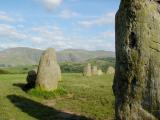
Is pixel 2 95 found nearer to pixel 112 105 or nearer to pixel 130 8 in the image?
pixel 112 105

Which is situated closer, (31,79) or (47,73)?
(47,73)

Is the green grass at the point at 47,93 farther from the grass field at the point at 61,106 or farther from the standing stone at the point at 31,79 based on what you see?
the standing stone at the point at 31,79

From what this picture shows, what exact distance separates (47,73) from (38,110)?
7.91 meters

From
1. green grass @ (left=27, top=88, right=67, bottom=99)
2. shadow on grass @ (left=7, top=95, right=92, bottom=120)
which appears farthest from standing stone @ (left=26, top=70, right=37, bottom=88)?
shadow on grass @ (left=7, top=95, right=92, bottom=120)

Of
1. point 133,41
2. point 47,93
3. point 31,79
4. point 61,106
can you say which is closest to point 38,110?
point 61,106

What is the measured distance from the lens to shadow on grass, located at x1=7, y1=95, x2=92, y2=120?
2559cm

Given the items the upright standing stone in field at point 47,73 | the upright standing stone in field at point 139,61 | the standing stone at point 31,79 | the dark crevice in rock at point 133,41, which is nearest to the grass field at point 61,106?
the upright standing stone in field at point 47,73

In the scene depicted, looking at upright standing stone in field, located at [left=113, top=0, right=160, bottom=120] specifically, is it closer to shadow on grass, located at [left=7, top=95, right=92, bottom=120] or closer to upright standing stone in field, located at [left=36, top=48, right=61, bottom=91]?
shadow on grass, located at [left=7, top=95, right=92, bottom=120]

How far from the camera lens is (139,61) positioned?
17875mm

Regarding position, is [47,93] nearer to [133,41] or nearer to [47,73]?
[47,73]

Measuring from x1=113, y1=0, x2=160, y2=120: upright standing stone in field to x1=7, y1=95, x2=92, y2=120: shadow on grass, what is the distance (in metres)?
7.29

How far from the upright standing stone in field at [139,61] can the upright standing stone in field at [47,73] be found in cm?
1677

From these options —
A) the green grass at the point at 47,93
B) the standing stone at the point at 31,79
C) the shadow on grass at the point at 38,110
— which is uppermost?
the standing stone at the point at 31,79

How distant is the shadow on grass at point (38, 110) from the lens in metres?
25.6
